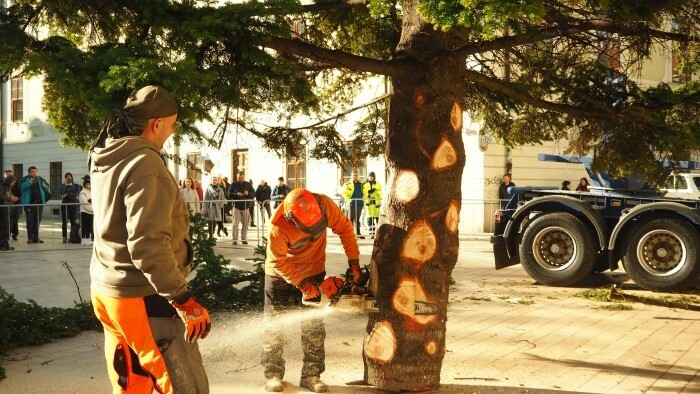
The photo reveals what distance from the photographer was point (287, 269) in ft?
17.8

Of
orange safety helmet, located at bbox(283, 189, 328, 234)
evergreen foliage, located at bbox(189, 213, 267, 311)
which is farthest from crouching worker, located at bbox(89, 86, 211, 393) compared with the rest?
evergreen foliage, located at bbox(189, 213, 267, 311)

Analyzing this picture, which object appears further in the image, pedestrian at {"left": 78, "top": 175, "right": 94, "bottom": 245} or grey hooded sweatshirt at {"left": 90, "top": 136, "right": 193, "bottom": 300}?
pedestrian at {"left": 78, "top": 175, "right": 94, "bottom": 245}

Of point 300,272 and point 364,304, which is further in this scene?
point 300,272

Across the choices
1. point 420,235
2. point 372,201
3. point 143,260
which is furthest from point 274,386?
point 372,201

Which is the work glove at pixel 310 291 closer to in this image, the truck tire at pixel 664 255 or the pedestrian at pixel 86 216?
the truck tire at pixel 664 255

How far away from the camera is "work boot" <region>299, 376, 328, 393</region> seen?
5.35 m

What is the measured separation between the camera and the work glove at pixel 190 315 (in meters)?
3.20

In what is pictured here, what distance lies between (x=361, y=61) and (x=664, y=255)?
6.59 metres

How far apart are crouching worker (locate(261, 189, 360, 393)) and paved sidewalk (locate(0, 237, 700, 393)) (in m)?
A: 0.19

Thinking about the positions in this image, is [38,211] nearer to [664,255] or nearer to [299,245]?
[664,255]

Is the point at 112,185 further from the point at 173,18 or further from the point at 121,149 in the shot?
the point at 173,18

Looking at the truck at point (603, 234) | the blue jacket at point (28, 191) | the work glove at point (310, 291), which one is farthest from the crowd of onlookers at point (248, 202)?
the work glove at point (310, 291)

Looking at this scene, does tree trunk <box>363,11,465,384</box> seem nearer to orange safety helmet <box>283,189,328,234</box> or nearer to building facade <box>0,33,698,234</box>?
orange safety helmet <box>283,189,328,234</box>

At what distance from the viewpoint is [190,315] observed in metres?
3.20
